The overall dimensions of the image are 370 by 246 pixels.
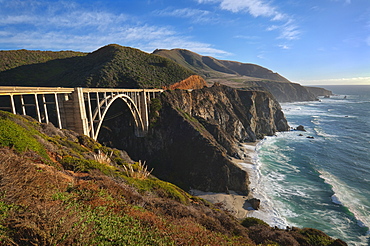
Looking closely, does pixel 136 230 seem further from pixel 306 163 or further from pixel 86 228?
pixel 306 163

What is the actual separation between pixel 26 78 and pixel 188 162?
5126 cm

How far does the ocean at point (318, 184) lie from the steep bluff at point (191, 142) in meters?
5.10

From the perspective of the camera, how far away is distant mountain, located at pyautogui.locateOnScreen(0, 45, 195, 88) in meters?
44.8

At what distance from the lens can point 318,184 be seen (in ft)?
91.0

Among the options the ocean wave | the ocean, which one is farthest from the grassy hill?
the ocean wave

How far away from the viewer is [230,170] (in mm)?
28203

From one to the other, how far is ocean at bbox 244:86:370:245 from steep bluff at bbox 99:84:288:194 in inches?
201

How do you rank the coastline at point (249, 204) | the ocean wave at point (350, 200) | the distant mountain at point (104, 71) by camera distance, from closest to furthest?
the ocean wave at point (350, 200), the coastline at point (249, 204), the distant mountain at point (104, 71)

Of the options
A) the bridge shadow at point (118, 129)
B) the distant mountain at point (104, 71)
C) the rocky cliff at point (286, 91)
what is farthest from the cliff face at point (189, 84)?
the rocky cliff at point (286, 91)

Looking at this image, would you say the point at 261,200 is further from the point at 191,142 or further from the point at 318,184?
the point at 191,142

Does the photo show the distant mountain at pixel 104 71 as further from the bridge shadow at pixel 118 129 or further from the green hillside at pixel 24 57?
the bridge shadow at pixel 118 129

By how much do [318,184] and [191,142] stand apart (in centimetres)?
2039

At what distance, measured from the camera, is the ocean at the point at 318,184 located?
20219mm

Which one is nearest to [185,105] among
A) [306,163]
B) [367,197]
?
[306,163]
